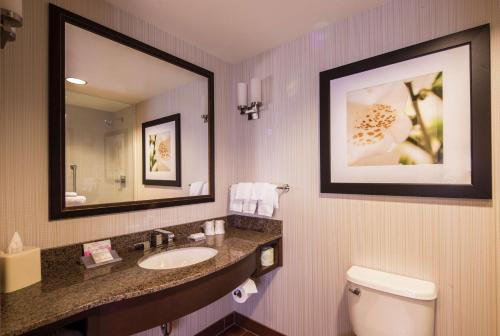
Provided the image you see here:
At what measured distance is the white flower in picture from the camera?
134 centimetres

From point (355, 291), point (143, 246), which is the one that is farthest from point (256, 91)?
point (355, 291)

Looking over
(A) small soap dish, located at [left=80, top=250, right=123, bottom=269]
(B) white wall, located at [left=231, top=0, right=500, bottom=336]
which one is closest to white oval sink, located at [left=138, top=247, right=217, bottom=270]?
(A) small soap dish, located at [left=80, top=250, right=123, bottom=269]

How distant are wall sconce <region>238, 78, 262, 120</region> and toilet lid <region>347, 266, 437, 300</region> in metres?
1.27

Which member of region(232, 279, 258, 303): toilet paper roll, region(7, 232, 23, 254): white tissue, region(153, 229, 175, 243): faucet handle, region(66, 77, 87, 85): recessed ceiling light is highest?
region(66, 77, 87, 85): recessed ceiling light

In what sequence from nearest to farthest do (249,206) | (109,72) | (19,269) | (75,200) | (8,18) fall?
(8,18)
(19,269)
(75,200)
(109,72)
(249,206)

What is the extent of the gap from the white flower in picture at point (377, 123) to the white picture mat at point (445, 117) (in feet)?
0.15

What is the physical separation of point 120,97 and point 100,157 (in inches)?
15.0

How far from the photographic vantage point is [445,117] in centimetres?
122

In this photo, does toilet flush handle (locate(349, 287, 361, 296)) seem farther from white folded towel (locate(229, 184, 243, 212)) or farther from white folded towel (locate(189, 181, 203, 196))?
white folded towel (locate(189, 181, 203, 196))

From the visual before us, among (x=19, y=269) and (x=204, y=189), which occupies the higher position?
(x=204, y=189)

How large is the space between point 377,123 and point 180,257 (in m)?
1.41

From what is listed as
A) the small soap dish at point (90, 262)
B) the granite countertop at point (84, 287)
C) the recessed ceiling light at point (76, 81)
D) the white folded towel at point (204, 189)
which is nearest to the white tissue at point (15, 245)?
the granite countertop at point (84, 287)

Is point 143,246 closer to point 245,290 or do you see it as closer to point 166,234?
point 166,234

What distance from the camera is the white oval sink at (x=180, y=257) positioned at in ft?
4.52
